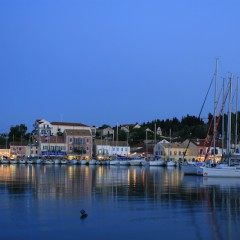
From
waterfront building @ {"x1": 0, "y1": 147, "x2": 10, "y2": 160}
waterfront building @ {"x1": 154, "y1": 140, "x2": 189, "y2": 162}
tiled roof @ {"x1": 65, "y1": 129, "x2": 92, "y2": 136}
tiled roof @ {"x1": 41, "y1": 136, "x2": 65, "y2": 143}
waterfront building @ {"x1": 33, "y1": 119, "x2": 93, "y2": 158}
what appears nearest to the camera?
waterfront building @ {"x1": 154, "y1": 140, "x2": 189, "y2": 162}

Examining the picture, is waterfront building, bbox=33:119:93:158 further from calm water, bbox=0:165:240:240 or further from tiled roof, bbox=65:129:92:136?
calm water, bbox=0:165:240:240

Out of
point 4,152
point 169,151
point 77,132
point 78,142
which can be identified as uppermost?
point 77,132

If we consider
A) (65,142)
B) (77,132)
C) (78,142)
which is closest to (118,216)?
(65,142)

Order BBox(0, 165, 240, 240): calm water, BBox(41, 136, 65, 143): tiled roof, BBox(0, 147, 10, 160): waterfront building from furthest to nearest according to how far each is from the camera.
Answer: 1. BBox(0, 147, 10, 160): waterfront building
2. BBox(41, 136, 65, 143): tiled roof
3. BBox(0, 165, 240, 240): calm water

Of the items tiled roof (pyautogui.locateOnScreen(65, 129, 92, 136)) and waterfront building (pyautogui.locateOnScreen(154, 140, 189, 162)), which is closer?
waterfront building (pyautogui.locateOnScreen(154, 140, 189, 162))

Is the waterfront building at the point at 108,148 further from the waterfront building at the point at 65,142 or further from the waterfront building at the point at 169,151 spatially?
the waterfront building at the point at 169,151

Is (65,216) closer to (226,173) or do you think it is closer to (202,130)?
(226,173)

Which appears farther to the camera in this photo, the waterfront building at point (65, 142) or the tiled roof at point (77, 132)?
the tiled roof at point (77, 132)

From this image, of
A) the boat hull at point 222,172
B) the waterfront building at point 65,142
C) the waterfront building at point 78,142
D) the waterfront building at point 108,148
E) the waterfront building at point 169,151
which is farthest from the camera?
the waterfront building at point 108,148

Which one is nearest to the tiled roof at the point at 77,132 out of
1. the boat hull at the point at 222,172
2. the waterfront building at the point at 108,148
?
the waterfront building at the point at 108,148

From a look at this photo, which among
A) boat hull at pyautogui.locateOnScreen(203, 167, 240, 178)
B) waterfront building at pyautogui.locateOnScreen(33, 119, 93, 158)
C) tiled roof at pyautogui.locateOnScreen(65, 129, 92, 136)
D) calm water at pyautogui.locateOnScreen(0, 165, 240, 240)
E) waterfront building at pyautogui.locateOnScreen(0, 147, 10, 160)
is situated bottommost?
calm water at pyautogui.locateOnScreen(0, 165, 240, 240)

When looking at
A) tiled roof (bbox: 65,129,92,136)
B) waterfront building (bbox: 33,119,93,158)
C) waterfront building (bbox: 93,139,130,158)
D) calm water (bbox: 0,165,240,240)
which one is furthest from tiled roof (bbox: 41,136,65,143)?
calm water (bbox: 0,165,240,240)

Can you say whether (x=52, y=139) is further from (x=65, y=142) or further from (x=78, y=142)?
(x=78, y=142)

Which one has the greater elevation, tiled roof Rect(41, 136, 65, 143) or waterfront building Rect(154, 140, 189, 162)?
tiled roof Rect(41, 136, 65, 143)
